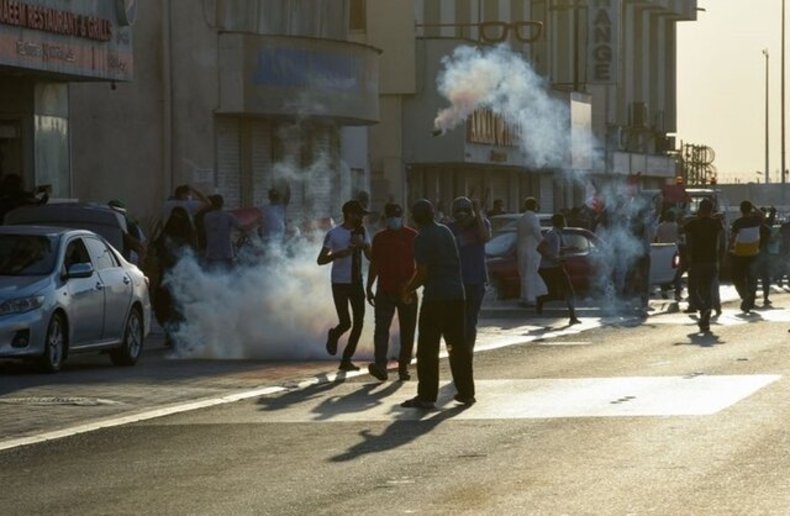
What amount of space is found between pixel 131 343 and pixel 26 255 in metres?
1.86

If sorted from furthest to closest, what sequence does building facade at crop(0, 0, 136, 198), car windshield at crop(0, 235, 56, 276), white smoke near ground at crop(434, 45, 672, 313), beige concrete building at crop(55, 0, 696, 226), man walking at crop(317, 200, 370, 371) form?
beige concrete building at crop(55, 0, 696, 226) → white smoke near ground at crop(434, 45, 672, 313) → building facade at crop(0, 0, 136, 198) → man walking at crop(317, 200, 370, 371) → car windshield at crop(0, 235, 56, 276)

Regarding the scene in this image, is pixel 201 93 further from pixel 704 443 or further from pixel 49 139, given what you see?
pixel 704 443

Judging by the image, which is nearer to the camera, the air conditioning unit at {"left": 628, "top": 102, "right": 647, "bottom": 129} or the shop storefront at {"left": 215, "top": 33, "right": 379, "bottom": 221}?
the shop storefront at {"left": 215, "top": 33, "right": 379, "bottom": 221}

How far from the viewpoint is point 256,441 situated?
15234mm

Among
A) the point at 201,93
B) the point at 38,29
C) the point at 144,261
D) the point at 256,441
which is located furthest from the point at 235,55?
the point at 256,441

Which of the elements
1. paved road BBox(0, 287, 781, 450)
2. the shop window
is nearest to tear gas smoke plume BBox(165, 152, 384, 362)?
paved road BBox(0, 287, 781, 450)

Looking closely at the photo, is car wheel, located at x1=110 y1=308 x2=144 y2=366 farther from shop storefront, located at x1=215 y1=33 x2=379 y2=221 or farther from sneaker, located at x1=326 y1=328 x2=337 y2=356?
shop storefront, located at x1=215 y1=33 x2=379 y2=221

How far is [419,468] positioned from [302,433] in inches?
103

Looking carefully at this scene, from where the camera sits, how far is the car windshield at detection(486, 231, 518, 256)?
38.4m

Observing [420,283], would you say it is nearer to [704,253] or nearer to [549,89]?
[704,253]

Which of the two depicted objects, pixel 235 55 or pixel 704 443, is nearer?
pixel 704 443

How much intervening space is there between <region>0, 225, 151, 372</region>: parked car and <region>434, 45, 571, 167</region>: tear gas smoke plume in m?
13.0

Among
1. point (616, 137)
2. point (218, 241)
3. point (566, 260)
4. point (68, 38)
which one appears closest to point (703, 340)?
point (218, 241)

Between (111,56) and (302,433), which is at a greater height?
(111,56)
